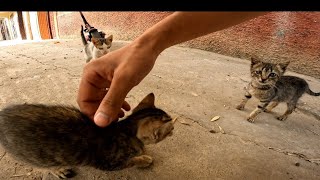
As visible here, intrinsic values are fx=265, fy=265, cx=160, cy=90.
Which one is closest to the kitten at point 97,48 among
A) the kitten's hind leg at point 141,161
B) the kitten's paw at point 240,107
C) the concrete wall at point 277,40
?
the concrete wall at point 277,40

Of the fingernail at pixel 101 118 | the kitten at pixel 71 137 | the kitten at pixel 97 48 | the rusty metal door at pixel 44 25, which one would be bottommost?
the rusty metal door at pixel 44 25

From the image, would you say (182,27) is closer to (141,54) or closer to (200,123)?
(141,54)

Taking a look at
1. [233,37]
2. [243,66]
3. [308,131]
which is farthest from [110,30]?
[308,131]

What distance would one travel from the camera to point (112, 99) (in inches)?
59.1

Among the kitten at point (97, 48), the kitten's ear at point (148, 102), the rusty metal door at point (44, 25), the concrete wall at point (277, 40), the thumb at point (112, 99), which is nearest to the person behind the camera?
the thumb at point (112, 99)

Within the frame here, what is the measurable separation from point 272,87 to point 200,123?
1108 mm

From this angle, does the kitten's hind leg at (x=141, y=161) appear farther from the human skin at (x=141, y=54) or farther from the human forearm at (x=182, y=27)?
the human forearm at (x=182, y=27)

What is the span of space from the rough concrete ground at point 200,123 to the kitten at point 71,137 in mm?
201

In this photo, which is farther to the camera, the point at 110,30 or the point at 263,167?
the point at 110,30

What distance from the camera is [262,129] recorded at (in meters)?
2.81

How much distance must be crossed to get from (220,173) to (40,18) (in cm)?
1210

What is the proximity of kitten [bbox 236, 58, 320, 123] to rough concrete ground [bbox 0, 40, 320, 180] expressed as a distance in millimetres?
147

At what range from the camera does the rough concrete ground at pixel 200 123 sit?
206cm
